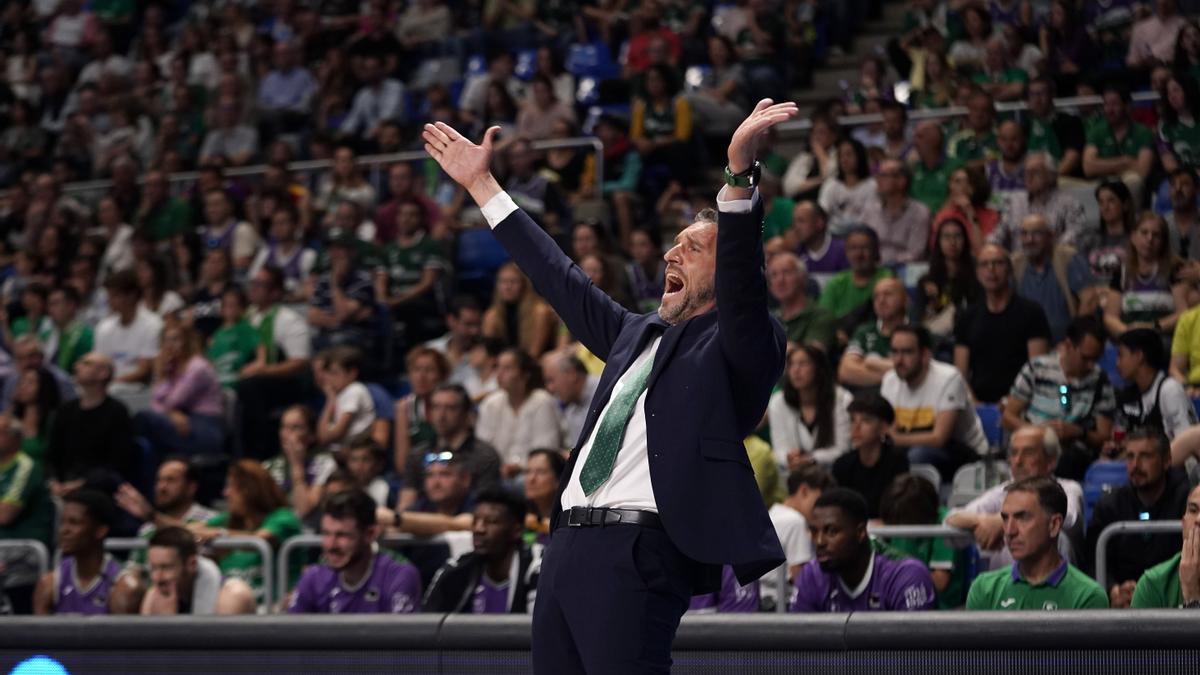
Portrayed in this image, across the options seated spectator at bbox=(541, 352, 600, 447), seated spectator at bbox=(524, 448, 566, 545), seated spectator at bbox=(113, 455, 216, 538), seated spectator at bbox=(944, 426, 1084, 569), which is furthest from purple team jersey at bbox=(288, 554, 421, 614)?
seated spectator at bbox=(944, 426, 1084, 569)

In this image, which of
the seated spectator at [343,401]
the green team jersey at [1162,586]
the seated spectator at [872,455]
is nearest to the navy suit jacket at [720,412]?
the green team jersey at [1162,586]

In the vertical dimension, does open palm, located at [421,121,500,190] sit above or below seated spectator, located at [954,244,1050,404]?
above

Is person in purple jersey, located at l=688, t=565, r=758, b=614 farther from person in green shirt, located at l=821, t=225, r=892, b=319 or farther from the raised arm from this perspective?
person in green shirt, located at l=821, t=225, r=892, b=319

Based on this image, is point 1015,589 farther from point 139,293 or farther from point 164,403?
point 139,293

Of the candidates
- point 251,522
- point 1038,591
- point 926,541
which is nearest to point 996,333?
point 926,541

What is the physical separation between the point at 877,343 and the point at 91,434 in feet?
14.2

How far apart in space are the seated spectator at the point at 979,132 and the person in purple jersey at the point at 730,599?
4.51 m

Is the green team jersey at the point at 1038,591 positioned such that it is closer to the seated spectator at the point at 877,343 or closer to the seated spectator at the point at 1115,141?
the seated spectator at the point at 877,343

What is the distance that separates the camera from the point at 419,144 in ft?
42.9

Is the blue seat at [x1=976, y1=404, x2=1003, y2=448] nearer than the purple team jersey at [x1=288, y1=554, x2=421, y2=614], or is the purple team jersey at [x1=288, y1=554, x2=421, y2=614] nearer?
the purple team jersey at [x1=288, y1=554, x2=421, y2=614]

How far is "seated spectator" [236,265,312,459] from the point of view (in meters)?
10.5

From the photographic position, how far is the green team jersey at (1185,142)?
380 inches

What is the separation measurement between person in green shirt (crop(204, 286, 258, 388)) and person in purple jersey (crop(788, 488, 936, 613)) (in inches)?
212

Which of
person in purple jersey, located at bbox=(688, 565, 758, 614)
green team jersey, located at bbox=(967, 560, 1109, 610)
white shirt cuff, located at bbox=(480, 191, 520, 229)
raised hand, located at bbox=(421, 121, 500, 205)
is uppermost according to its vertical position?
raised hand, located at bbox=(421, 121, 500, 205)
